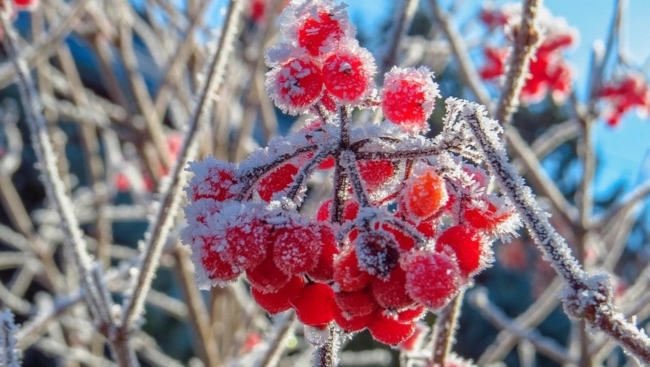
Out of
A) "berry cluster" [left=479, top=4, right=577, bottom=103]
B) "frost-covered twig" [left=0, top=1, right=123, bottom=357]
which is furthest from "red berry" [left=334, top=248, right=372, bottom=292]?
"berry cluster" [left=479, top=4, right=577, bottom=103]

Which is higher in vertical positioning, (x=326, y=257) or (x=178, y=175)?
(x=178, y=175)

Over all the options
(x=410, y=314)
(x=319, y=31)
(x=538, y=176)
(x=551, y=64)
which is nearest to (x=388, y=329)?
(x=410, y=314)

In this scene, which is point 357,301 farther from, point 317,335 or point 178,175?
point 178,175

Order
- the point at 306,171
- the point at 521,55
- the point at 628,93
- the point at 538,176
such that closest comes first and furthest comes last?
the point at 306,171, the point at 521,55, the point at 538,176, the point at 628,93

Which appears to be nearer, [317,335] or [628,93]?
[317,335]

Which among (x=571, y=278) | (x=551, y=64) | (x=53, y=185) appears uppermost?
(x=551, y=64)

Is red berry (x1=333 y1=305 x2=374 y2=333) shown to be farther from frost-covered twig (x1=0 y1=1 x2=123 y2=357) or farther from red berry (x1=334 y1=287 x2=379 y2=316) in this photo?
frost-covered twig (x1=0 y1=1 x2=123 y2=357)

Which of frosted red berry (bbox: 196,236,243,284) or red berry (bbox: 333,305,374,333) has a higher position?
frosted red berry (bbox: 196,236,243,284)
